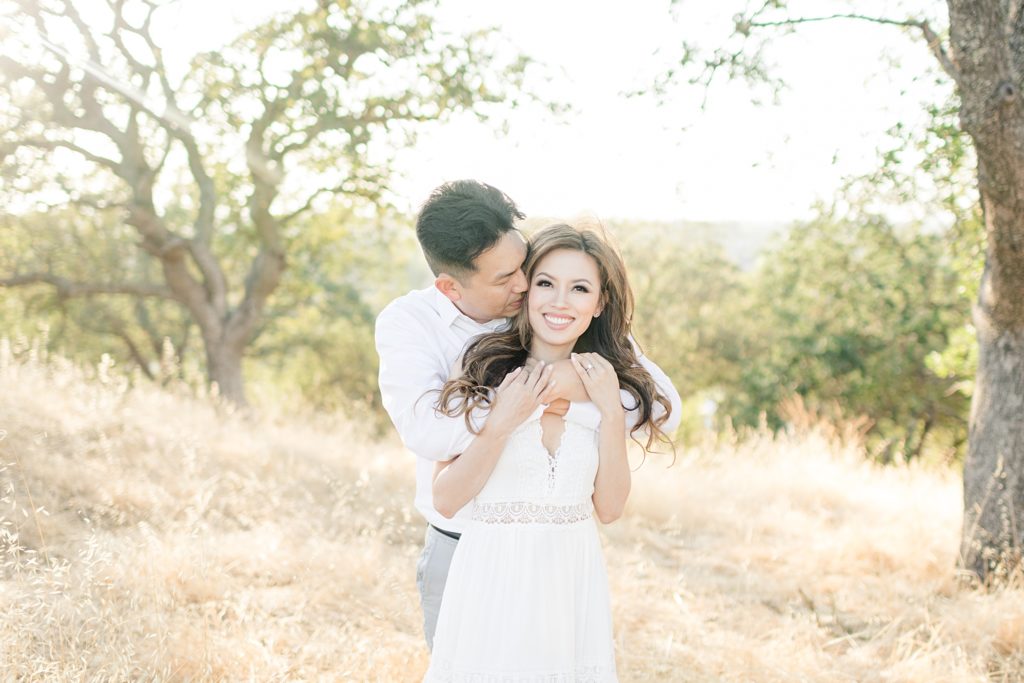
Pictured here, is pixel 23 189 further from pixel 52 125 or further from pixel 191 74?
pixel 191 74

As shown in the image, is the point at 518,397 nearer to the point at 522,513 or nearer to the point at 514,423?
the point at 514,423

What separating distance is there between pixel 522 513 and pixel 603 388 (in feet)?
1.42

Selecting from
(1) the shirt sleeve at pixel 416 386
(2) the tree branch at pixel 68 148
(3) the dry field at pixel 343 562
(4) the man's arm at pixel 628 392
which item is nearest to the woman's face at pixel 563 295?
(4) the man's arm at pixel 628 392

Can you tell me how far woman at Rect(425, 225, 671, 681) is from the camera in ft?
7.70

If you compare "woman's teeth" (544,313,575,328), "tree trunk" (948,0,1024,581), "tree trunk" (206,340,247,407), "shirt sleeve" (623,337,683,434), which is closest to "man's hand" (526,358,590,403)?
"woman's teeth" (544,313,575,328)

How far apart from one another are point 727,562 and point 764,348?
17.8 m

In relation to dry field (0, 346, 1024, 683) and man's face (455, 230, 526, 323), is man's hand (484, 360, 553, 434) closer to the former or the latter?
man's face (455, 230, 526, 323)

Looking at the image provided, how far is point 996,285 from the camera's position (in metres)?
4.79

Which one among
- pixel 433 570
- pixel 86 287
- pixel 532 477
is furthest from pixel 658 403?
pixel 86 287

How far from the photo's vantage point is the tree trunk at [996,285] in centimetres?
397

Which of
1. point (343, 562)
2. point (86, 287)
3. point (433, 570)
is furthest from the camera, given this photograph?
point (86, 287)

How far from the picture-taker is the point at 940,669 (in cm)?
395

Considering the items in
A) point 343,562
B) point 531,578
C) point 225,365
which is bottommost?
point 343,562

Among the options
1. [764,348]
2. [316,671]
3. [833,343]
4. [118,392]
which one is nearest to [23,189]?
[118,392]
